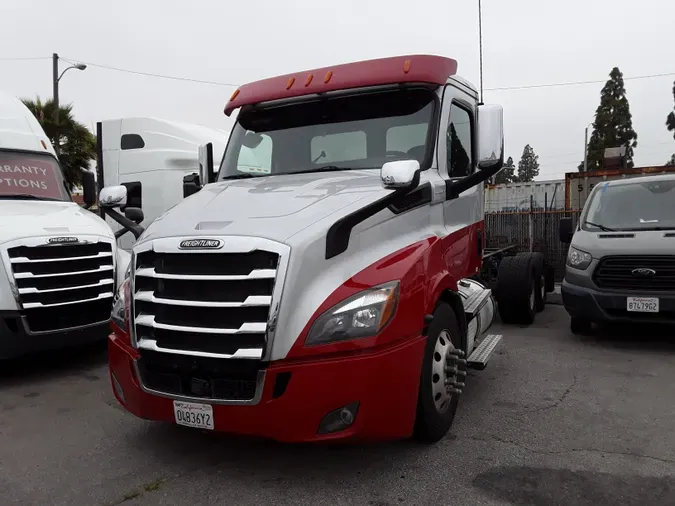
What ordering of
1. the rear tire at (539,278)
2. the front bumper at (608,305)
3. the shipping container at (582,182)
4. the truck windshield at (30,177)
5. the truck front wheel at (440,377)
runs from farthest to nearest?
1. the shipping container at (582,182)
2. the rear tire at (539,278)
3. the truck windshield at (30,177)
4. the front bumper at (608,305)
5. the truck front wheel at (440,377)

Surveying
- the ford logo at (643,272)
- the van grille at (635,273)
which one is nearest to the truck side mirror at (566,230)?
the van grille at (635,273)

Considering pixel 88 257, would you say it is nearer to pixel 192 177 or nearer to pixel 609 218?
pixel 192 177

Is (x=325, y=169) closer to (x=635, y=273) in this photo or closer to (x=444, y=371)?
(x=444, y=371)

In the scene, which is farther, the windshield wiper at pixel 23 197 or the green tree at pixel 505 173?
the windshield wiper at pixel 23 197

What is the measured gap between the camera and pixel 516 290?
770 cm

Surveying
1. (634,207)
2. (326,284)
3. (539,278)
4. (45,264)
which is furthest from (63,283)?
(634,207)

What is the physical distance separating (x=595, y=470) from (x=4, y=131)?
6.95 meters

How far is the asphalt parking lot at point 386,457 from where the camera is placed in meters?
3.21

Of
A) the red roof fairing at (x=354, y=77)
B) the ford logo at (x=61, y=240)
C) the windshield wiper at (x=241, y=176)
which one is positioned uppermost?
the red roof fairing at (x=354, y=77)

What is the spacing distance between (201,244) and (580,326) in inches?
220

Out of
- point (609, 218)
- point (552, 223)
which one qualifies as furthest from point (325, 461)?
point (552, 223)

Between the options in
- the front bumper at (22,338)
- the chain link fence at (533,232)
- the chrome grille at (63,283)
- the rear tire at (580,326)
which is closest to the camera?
the front bumper at (22,338)

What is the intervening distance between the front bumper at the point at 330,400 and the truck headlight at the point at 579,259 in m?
4.34

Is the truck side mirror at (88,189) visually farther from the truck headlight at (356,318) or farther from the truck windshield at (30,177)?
the truck headlight at (356,318)
